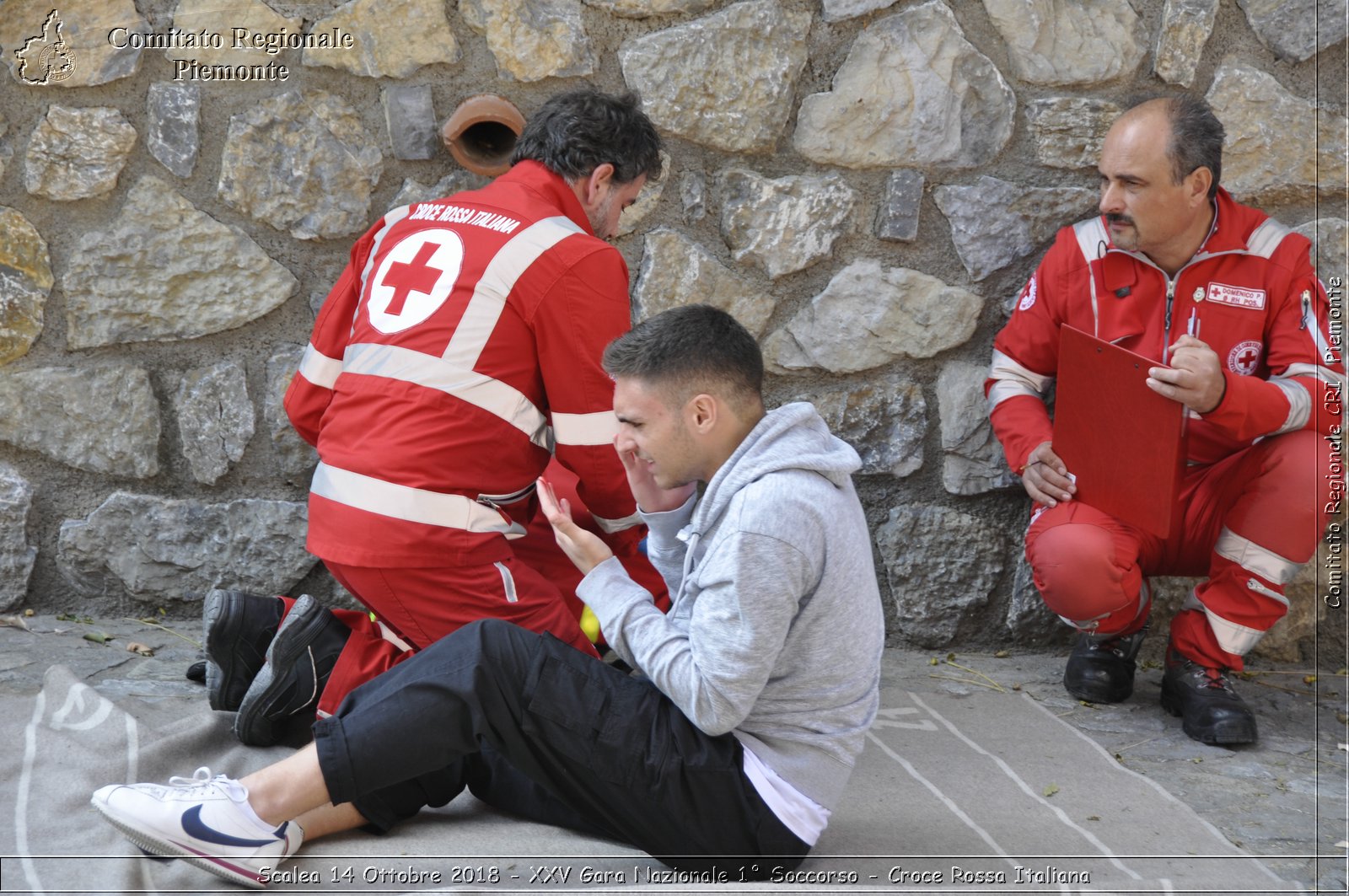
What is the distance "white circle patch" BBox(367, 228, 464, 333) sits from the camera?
2.37m

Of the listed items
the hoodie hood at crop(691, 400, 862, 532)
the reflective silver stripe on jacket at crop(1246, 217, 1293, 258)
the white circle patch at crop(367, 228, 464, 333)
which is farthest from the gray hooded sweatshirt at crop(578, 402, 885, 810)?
the reflective silver stripe on jacket at crop(1246, 217, 1293, 258)

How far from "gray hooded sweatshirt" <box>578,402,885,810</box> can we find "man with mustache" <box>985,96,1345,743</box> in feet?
3.81

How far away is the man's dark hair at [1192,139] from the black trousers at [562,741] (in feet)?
6.08

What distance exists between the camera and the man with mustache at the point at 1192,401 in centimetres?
285

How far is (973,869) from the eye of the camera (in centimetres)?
213

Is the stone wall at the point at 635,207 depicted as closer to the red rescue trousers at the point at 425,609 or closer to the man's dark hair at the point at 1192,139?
the man's dark hair at the point at 1192,139

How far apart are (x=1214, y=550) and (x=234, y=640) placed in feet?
7.14

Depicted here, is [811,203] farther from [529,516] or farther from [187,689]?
[187,689]

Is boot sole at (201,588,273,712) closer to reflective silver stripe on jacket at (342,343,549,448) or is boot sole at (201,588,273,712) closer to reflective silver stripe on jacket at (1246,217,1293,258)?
reflective silver stripe on jacket at (342,343,549,448)

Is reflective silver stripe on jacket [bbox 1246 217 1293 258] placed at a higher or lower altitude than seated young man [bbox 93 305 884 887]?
higher

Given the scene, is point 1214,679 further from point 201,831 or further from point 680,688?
point 201,831

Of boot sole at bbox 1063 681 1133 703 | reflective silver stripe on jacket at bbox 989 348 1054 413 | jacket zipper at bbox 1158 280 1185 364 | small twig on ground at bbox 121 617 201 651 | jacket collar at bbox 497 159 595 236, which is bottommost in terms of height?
boot sole at bbox 1063 681 1133 703

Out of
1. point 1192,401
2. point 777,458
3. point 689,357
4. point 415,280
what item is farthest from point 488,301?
point 1192,401

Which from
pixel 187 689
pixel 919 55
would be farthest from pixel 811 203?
pixel 187 689
